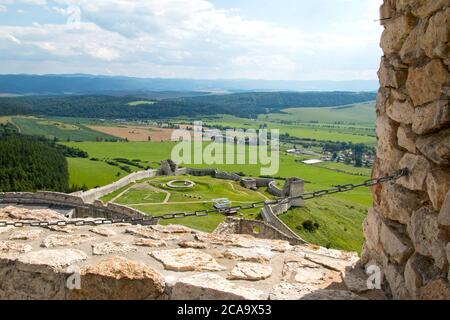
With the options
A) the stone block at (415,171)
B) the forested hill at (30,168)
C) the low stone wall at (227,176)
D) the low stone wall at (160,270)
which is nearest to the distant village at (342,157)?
the low stone wall at (227,176)

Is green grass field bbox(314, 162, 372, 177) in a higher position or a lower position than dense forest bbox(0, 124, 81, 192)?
lower

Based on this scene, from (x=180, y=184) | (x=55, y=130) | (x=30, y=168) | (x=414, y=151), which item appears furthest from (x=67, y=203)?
(x=55, y=130)

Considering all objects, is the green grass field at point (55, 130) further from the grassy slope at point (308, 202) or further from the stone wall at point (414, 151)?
the stone wall at point (414, 151)

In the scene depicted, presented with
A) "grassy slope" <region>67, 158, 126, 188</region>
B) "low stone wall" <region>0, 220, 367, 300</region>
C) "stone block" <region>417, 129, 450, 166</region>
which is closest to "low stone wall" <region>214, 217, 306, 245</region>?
"low stone wall" <region>0, 220, 367, 300</region>

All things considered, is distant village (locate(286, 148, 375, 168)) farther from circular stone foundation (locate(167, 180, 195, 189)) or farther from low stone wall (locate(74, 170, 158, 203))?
circular stone foundation (locate(167, 180, 195, 189))

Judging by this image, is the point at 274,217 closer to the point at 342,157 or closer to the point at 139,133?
the point at 342,157
